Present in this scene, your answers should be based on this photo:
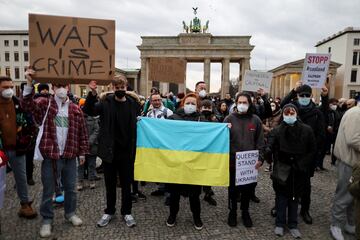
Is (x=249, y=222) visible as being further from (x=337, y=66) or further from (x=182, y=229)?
(x=337, y=66)

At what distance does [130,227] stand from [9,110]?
277cm

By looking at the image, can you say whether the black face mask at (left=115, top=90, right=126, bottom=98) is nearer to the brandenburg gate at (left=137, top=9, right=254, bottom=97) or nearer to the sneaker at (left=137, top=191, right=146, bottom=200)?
the sneaker at (left=137, top=191, right=146, bottom=200)

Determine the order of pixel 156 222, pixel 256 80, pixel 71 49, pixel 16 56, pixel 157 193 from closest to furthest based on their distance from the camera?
pixel 71 49
pixel 156 222
pixel 157 193
pixel 256 80
pixel 16 56

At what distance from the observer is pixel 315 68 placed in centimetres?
695

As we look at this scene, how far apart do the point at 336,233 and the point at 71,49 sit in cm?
501

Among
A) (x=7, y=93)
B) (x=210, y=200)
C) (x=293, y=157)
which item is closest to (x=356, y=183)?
(x=293, y=157)

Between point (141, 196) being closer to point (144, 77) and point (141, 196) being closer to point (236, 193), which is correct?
point (236, 193)

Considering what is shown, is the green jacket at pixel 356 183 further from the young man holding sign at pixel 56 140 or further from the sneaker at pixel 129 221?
the young man holding sign at pixel 56 140

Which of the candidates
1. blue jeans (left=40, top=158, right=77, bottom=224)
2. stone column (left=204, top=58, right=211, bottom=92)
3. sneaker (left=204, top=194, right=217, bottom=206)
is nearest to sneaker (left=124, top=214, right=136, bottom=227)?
blue jeans (left=40, top=158, right=77, bottom=224)

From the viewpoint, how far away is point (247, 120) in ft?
16.0

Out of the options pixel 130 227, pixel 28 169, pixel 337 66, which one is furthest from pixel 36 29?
pixel 337 66

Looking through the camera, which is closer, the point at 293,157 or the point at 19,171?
the point at 293,157

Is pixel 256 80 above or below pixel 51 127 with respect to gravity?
above

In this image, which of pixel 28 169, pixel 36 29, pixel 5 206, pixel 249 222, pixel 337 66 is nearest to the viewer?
pixel 36 29
